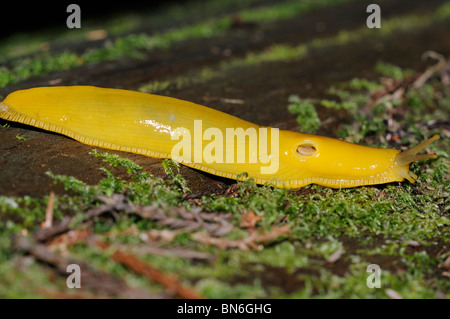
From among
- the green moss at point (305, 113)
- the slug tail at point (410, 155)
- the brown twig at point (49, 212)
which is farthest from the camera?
the green moss at point (305, 113)

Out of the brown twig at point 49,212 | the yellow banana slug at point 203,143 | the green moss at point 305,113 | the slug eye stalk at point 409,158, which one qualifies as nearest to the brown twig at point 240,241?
the yellow banana slug at point 203,143

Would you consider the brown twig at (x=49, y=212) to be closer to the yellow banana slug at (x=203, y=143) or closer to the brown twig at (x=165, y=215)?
the brown twig at (x=165, y=215)

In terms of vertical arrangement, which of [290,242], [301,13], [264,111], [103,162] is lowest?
[290,242]

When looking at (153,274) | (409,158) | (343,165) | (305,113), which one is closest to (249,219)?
(153,274)

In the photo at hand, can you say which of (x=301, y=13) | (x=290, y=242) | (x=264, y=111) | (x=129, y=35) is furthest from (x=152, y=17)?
(x=290, y=242)

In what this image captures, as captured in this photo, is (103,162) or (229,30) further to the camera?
(229,30)

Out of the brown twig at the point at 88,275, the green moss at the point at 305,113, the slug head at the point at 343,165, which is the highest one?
the green moss at the point at 305,113

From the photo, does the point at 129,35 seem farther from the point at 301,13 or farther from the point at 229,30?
the point at 301,13

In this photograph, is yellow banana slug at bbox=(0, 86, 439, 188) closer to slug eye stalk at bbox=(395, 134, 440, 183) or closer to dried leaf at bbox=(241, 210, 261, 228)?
slug eye stalk at bbox=(395, 134, 440, 183)

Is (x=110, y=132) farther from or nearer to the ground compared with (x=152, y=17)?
nearer to the ground
